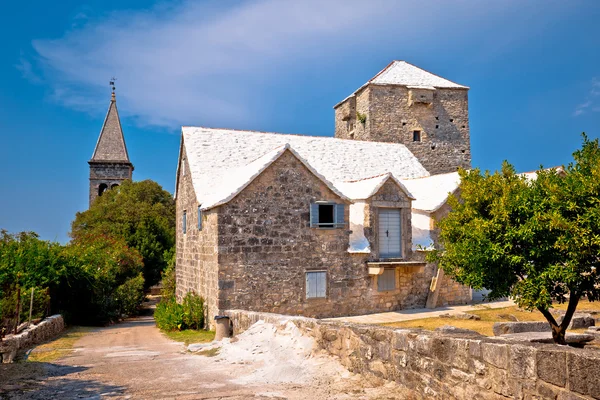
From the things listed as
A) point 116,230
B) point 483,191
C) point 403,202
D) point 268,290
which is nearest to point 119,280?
point 116,230

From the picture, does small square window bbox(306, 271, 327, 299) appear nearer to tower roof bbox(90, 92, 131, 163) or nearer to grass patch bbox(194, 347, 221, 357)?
grass patch bbox(194, 347, 221, 357)

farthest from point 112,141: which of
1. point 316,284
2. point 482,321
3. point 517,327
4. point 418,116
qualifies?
point 517,327

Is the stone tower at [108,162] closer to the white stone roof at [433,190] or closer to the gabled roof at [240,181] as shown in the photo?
the gabled roof at [240,181]

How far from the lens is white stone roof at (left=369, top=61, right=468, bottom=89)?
30766 millimetres

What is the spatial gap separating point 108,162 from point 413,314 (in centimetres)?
4594

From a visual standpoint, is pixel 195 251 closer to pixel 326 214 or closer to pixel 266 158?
pixel 266 158

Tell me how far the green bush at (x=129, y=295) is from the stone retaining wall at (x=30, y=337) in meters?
6.29

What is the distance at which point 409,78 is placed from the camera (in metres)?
31.6

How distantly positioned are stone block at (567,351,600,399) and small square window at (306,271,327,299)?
484 inches

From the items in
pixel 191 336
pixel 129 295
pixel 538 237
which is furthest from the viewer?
pixel 129 295

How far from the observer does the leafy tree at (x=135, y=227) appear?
32.8 meters

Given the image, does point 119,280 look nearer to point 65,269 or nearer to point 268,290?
point 65,269

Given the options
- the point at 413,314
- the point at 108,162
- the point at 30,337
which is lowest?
the point at 413,314

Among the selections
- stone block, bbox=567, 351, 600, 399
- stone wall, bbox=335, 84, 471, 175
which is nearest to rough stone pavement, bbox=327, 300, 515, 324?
stone block, bbox=567, 351, 600, 399
